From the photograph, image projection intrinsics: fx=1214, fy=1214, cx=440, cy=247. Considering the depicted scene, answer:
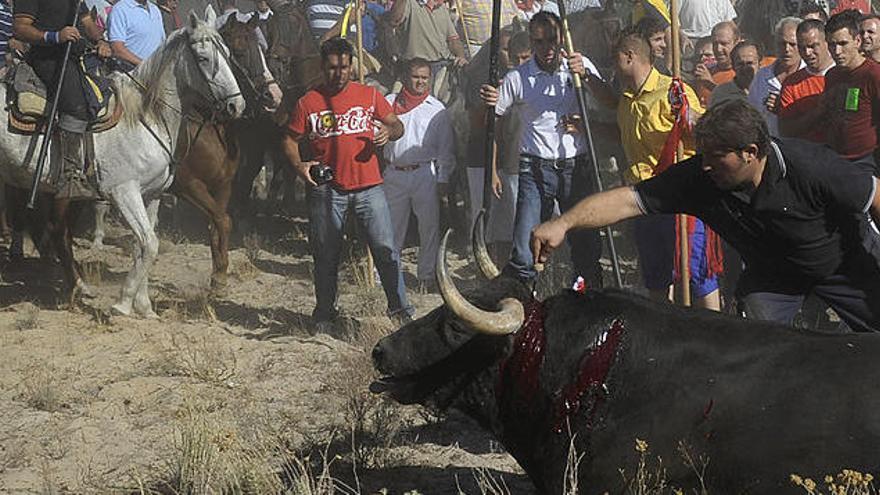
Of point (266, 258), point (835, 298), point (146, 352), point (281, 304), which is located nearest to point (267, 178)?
point (266, 258)

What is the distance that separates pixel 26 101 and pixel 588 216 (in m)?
6.22

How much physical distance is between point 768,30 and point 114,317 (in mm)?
7231

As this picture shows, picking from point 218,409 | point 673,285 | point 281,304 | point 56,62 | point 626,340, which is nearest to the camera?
point 626,340

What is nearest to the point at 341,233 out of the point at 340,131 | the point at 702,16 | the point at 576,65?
the point at 340,131

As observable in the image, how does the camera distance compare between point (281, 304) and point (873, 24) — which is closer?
point (873, 24)

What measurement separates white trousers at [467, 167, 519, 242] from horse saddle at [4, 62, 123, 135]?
3.55m

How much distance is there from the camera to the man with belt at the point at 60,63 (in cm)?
1011

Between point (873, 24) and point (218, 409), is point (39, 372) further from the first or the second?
point (873, 24)

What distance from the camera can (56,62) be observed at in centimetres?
1033

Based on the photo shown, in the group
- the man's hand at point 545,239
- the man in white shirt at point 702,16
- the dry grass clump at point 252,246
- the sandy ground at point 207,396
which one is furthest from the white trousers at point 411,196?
the man's hand at point 545,239

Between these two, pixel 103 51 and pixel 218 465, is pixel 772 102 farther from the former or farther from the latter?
pixel 103 51

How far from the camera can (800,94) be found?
900 centimetres

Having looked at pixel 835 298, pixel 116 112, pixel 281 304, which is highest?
pixel 116 112

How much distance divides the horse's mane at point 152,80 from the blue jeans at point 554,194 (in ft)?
11.2
